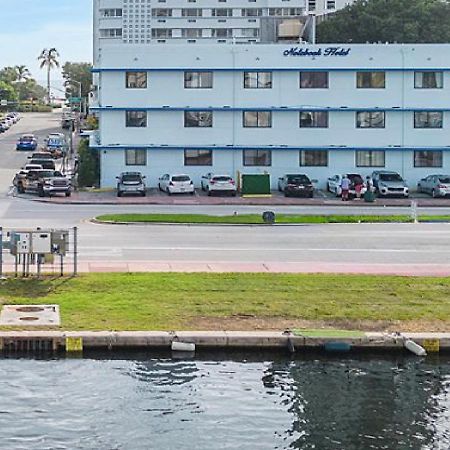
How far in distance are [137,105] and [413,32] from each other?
47687 millimetres

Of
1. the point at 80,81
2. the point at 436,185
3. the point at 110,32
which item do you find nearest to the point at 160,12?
the point at 110,32

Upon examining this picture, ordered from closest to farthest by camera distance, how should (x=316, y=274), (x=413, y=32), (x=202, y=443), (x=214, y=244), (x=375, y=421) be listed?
(x=202, y=443) < (x=375, y=421) < (x=316, y=274) < (x=214, y=244) < (x=413, y=32)

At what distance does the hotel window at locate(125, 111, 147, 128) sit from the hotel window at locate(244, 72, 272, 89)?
670 cm

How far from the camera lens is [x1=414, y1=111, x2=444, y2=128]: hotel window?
6694 cm

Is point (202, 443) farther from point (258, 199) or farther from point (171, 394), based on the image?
point (258, 199)

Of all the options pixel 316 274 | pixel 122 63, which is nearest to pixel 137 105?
pixel 122 63

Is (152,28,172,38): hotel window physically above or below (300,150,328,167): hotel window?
above

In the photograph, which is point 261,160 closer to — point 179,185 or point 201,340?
point 179,185

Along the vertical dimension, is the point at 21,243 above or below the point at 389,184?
below

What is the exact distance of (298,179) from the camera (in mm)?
63125

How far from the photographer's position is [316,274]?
29641 mm

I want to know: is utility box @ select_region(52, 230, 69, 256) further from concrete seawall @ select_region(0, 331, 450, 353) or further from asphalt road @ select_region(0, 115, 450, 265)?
concrete seawall @ select_region(0, 331, 450, 353)

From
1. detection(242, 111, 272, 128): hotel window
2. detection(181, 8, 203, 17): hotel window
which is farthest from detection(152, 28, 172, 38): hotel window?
detection(242, 111, 272, 128): hotel window

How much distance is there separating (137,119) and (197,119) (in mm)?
3770
